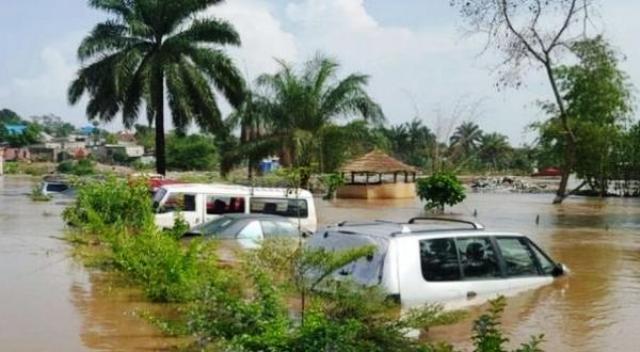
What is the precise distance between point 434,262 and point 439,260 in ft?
0.31

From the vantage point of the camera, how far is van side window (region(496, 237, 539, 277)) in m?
10.4

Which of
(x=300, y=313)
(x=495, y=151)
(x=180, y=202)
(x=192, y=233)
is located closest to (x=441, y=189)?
(x=180, y=202)

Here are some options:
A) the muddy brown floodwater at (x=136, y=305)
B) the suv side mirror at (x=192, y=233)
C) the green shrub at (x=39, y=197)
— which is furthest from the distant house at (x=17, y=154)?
the suv side mirror at (x=192, y=233)

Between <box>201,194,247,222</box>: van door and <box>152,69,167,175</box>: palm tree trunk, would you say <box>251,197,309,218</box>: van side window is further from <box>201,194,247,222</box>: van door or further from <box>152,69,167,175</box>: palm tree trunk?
<box>152,69,167,175</box>: palm tree trunk

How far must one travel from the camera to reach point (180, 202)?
20.8 metres

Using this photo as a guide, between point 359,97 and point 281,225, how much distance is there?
37.9m

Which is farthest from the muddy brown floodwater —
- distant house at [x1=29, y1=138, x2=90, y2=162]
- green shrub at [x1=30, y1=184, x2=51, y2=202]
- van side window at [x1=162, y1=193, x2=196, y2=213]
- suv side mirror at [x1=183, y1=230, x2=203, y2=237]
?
distant house at [x1=29, y1=138, x2=90, y2=162]

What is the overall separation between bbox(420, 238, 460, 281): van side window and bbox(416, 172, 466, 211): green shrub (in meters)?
23.9

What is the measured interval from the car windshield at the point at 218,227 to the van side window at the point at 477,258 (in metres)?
6.21

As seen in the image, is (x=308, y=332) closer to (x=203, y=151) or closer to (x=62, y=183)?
(x=62, y=183)

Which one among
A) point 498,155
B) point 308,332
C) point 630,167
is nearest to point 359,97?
point 630,167

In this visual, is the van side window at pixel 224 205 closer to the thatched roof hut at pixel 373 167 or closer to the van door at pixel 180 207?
the van door at pixel 180 207

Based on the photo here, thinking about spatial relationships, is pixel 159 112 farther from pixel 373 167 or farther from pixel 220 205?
pixel 220 205

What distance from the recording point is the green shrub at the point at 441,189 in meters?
33.5
